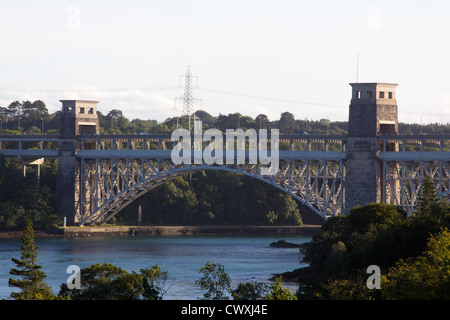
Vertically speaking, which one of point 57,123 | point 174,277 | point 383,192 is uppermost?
point 57,123

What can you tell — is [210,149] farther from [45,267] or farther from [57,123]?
[57,123]

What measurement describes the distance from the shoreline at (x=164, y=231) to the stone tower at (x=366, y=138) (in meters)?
29.0

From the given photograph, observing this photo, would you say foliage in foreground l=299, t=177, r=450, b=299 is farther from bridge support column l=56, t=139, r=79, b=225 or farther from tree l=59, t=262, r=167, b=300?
bridge support column l=56, t=139, r=79, b=225

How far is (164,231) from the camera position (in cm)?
10469

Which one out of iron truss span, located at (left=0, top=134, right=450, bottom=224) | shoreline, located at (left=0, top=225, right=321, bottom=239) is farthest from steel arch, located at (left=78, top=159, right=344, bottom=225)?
shoreline, located at (left=0, top=225, right=321, bottom=239)

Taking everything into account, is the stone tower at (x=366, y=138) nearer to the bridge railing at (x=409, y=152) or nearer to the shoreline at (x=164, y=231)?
the bridge railing at (x=409, y=152)

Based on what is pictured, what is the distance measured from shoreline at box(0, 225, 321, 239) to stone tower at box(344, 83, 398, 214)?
29.0m

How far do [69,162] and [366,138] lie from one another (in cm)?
3451

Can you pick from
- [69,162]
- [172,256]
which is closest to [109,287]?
[172,256]

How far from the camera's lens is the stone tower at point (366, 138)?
7719 cm

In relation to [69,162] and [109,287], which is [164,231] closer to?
[69,162]
